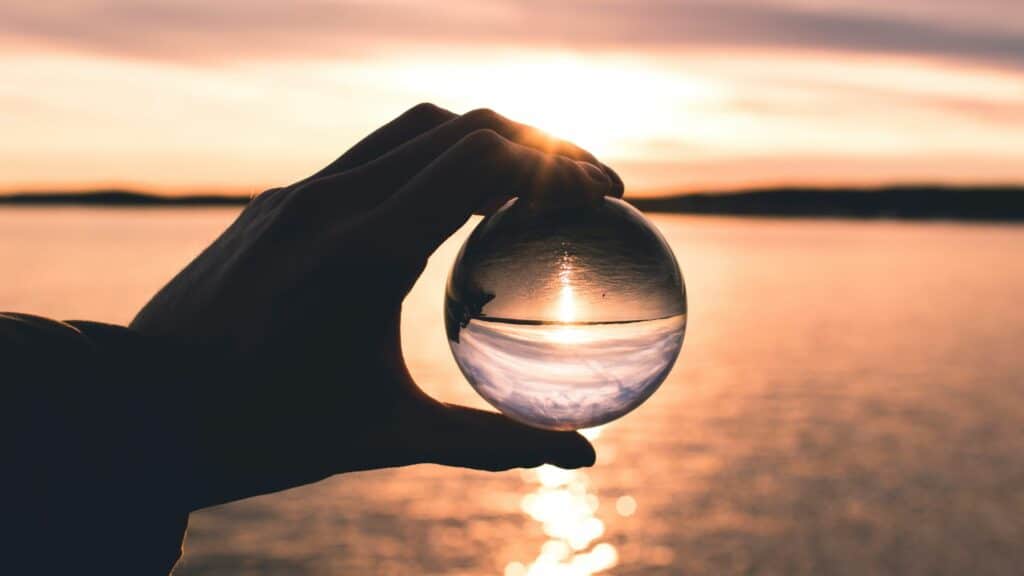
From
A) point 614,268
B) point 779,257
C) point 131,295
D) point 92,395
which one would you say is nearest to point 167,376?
point 92,395

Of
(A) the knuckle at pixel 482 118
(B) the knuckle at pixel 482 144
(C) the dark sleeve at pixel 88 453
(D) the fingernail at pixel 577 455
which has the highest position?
(A) the knuckle at pixel 482 118

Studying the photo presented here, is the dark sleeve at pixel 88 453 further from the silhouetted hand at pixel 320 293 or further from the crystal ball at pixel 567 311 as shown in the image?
the crystal ball at pixel 567 311

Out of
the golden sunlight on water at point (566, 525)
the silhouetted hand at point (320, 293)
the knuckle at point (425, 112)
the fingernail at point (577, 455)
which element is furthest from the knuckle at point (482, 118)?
the golden sunlight on water at point (566, 525)

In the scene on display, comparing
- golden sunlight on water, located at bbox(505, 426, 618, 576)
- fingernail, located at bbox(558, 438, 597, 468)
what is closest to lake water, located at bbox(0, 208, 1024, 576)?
golden sunlight on water, located at bbox(505, 426, 618, 576)

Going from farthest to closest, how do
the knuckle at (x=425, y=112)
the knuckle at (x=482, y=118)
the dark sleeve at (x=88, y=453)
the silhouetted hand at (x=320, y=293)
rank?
1. the knuckle at (x=425, y=112)
2. the knuckle at (x=482, y=118)
3. the silhouetted hand at (x=320, y=293)
4. the dark sleeve at (x=88, y=453)

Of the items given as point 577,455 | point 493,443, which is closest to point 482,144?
point 493,443

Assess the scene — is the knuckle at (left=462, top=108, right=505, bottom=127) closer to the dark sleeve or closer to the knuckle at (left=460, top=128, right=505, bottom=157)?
the knuckle at (left=460, top=128, right=505, bottom=157)
